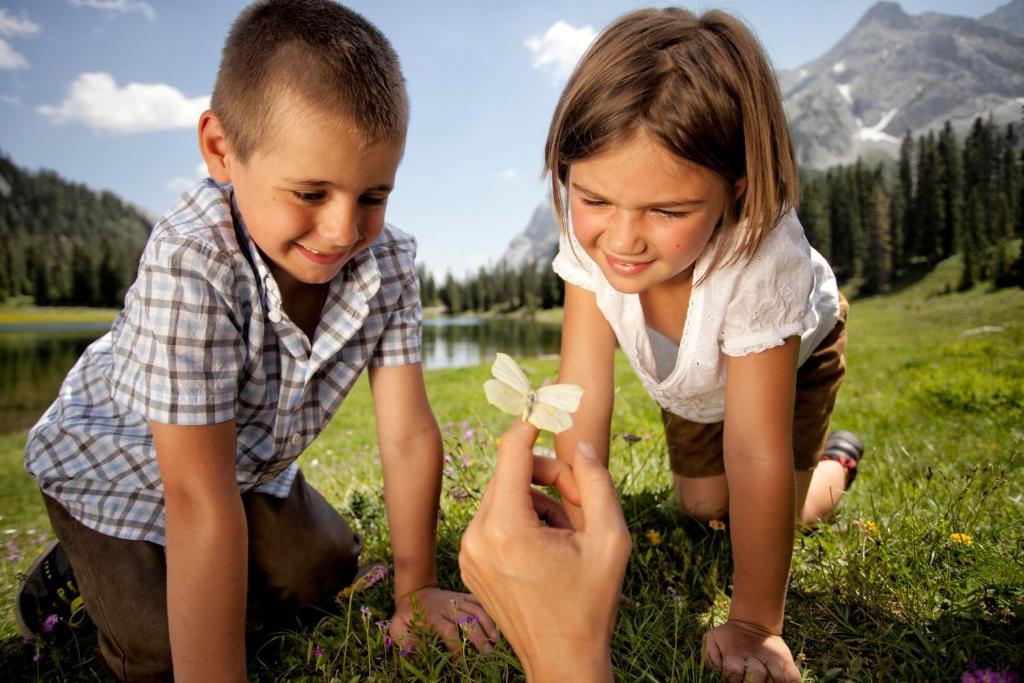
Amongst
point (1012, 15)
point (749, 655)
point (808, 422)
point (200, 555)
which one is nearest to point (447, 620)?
point (200, 555)

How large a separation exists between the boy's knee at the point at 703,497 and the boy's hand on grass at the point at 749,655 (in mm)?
996

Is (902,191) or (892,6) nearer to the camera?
(902,191)

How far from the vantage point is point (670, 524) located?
9.74 feet

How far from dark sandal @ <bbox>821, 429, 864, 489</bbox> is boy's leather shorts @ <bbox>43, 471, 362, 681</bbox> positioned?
8.77 feet

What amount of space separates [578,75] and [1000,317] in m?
22.7

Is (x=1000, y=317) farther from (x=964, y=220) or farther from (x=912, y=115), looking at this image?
(x=912, y=115)

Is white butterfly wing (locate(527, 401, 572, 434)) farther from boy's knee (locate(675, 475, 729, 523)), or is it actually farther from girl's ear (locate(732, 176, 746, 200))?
boy's knee (locate(675, 475, 729, 523))

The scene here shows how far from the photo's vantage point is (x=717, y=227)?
2115mm

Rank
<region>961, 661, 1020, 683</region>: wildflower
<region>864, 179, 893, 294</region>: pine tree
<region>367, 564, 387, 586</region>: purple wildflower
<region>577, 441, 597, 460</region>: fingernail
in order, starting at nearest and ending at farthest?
<region>577, 441, 597, 460</region>: fingernail < <region>961, 661, 1020, 683</region>: wildflower < <region>367, 564, 387, 586</region>: purple wildflower < <region>864, 179, 893, 294</region>: pine tree

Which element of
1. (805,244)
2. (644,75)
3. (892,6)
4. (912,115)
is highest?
(892,6)

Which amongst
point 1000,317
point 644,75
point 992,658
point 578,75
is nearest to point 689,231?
point 644,75

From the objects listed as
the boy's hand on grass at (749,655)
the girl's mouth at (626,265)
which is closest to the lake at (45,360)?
the girl's mouth at (626,265)

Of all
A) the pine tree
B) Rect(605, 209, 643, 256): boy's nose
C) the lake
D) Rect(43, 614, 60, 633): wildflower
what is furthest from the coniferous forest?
Rect(43, 614, 60, 633): wildflower

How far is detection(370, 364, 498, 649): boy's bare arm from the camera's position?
236 cm
